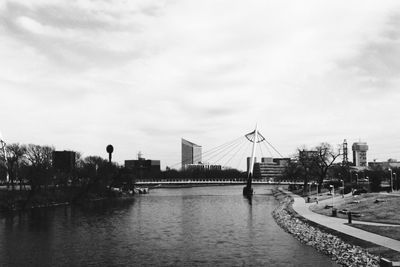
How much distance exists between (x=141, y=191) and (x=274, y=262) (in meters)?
127

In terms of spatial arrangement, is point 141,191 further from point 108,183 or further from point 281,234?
point 281,234

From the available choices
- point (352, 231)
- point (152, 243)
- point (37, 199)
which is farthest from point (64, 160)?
point (352, 231)

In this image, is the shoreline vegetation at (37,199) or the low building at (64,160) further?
the low building at (64,160)

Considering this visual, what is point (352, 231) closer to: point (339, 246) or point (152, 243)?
point (339, 246)

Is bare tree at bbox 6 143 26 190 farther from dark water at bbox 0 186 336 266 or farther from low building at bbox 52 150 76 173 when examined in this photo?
dark water at bbox 0 186 336 266

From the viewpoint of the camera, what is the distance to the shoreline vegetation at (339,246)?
30.0m

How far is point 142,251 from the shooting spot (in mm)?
38938

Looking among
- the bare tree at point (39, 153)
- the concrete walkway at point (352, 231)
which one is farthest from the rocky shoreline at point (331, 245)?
the bare tree at point (39, 153)

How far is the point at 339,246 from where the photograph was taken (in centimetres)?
3525

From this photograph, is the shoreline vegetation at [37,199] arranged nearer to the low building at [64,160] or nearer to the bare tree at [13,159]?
the bare tree at [13,159]

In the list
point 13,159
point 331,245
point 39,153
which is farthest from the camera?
point 39,153

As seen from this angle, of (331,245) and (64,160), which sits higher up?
(64,160)

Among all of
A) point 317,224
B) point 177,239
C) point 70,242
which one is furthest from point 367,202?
point 70,242

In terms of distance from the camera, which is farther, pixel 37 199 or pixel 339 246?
pixel 37 199
